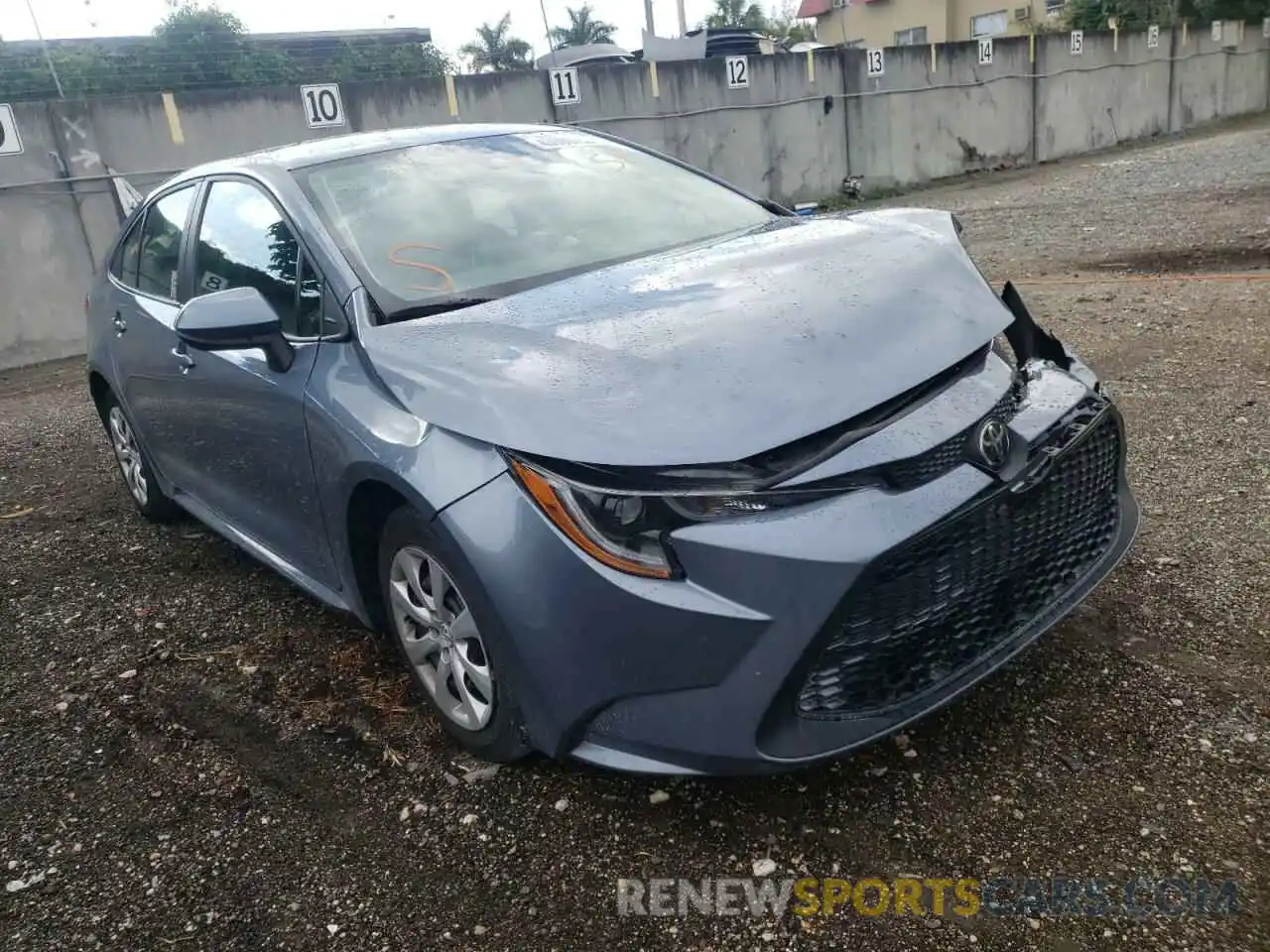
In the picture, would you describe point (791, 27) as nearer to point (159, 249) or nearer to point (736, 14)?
point (736, 14)

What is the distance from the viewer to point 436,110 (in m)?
13.3

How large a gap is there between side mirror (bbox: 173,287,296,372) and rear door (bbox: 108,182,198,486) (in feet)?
3.07

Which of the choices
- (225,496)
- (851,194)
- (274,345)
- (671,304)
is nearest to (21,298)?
(225,496)

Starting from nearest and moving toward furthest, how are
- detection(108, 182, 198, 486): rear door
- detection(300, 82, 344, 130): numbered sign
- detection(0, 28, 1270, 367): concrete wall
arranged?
detection(108, 182, 198, 486): rear door < detection(0, 28, 1270, 367): concrete wall < detection(300, 82, 344, 130): numbered sign

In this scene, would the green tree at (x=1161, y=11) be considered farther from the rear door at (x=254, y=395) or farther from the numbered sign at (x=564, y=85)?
the rear door at (x=254, y=395)

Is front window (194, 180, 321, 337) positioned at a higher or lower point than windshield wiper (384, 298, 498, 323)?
higher

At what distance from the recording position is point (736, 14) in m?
51.7

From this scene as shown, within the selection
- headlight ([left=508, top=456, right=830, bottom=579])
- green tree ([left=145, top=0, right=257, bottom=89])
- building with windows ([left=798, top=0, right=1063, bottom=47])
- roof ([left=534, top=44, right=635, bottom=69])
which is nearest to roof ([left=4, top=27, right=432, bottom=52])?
green tree ([left=145, top=0, right=257, bottom=89])

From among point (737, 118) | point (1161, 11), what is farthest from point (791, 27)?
point (737, 118)

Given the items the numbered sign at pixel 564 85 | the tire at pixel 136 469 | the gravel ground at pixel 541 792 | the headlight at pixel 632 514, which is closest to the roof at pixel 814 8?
the numbered sign at pixel 564 85

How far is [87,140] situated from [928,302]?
1077cm

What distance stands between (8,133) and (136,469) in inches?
287

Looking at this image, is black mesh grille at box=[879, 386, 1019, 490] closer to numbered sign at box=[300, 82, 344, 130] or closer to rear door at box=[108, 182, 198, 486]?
rear door at box=[108, 182, 198, 486]

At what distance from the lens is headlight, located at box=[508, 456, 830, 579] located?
2.02 metres
